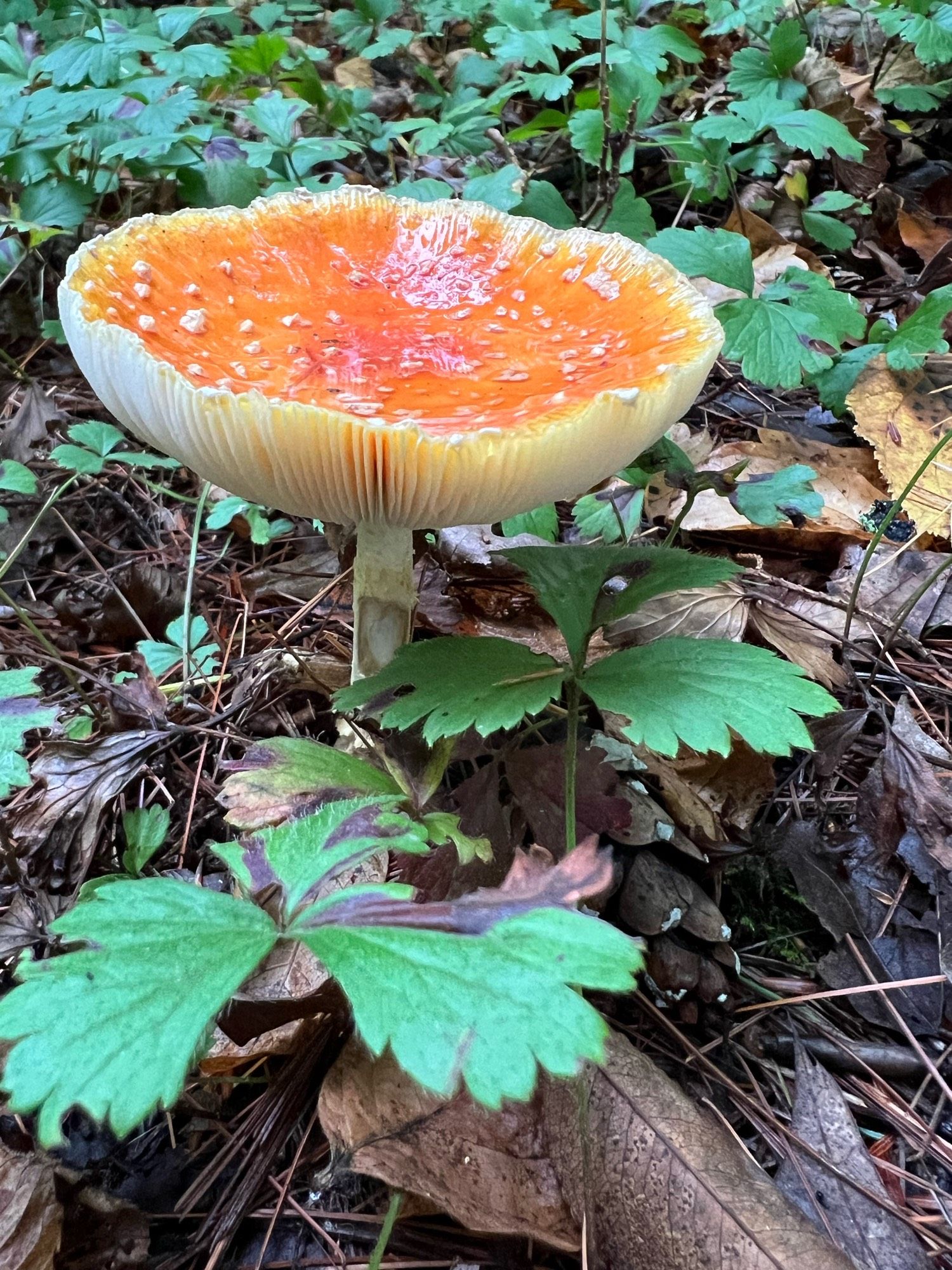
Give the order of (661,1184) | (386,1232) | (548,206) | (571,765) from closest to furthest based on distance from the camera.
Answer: (386,1232)
(661,1184)
(571,765)
(548,206)

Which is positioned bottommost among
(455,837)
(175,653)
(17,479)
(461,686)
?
(175,653)

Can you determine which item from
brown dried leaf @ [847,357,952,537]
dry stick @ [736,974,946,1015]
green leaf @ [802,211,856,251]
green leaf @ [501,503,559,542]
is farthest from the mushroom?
green leaf @ [802,211,856,251]

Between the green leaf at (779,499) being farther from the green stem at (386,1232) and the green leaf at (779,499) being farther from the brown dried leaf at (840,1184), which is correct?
the green stem at (386,1232)

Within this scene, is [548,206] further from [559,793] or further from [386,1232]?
[386,1232]

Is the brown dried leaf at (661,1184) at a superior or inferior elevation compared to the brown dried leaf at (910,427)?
inferior

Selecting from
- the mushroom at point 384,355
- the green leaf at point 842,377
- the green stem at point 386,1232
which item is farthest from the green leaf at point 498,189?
the green stem at point 386,1232

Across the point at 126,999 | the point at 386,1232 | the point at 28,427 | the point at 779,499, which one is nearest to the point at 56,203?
the point at 28,427
